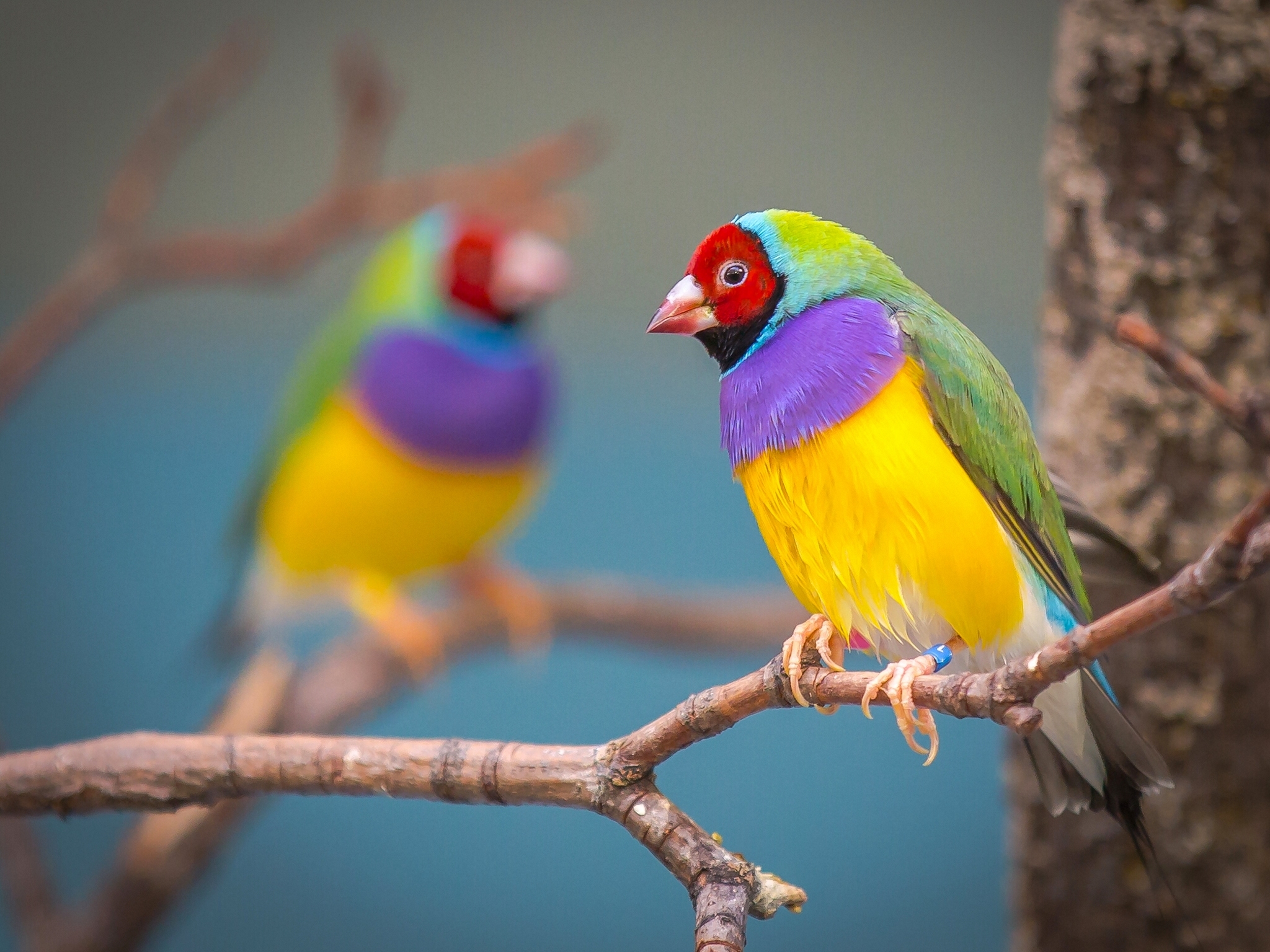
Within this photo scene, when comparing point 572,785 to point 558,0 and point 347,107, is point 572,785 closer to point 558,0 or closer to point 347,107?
point 347,107

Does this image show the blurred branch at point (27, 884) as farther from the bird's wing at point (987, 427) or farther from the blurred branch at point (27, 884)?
the bird's wing at point (987, 427)

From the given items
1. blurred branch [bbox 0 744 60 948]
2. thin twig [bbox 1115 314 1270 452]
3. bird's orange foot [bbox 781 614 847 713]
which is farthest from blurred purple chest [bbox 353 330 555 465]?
thin twig [bbox 1115 314 1270 452]

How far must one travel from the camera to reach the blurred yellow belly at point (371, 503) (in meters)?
1.54

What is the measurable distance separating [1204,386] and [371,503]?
126 centimetres

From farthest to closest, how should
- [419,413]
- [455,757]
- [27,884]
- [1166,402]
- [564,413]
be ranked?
[564,413] < [27,884] < [419,413] < [1166,402] < [455,757]

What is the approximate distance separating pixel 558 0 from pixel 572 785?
6.12 feet

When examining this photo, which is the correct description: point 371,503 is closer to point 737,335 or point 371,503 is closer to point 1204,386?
point 737,335

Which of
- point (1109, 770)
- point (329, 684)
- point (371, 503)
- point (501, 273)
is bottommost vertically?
point (1109, 770)

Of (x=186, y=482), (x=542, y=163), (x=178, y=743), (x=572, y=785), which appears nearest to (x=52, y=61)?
(x=186, y=482)

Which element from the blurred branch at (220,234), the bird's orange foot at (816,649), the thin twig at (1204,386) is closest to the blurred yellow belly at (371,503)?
the blurred branch at (220,234)

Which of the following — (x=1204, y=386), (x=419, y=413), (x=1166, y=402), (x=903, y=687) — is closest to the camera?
(x=1204, y=386)

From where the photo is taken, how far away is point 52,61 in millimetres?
2199

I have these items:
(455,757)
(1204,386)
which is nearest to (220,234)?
(455,757)

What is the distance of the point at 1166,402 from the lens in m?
0.92
